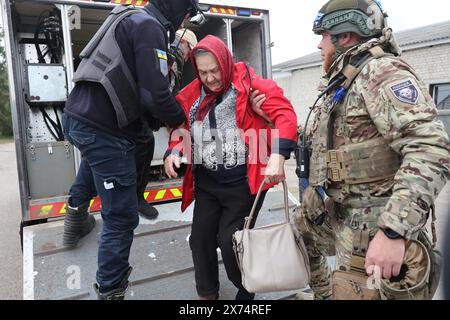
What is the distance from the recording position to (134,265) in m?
2.68

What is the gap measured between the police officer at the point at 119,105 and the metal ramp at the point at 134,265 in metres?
0.41

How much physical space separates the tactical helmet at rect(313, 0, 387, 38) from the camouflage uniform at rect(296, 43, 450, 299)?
0.18 m

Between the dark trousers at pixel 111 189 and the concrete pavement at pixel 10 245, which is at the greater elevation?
the dark trousers at pixel 111 189

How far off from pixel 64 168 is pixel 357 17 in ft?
9.09

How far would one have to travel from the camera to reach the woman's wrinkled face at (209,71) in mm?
2033

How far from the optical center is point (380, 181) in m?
1.62

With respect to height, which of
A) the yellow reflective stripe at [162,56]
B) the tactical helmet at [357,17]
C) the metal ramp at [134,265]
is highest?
the tactical helmet at [357,17]

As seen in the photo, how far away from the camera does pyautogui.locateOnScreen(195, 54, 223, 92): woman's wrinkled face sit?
2.03 metres

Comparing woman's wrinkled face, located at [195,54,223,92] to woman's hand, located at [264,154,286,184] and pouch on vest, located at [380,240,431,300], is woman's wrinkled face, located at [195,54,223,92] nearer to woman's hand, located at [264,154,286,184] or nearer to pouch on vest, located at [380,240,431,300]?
woman's hand, located at [264,154,286,184]

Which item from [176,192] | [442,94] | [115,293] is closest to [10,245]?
[176,192]

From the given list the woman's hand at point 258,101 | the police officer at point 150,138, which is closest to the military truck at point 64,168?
the police officer at point 150,138

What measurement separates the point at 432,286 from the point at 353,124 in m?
0.76

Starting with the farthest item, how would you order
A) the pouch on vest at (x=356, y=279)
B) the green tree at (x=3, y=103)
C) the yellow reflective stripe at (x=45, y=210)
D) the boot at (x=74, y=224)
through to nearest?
the green tree at (x=3, y=103) → the yellow reflective stripe at (x=45, y=210) → the boot at (x=74, y=224) → the pouch on vest at (x=356, y=279)

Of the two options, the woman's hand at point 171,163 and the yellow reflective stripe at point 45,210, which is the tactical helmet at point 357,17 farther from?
the yellow reflective stripe at point 45,210
